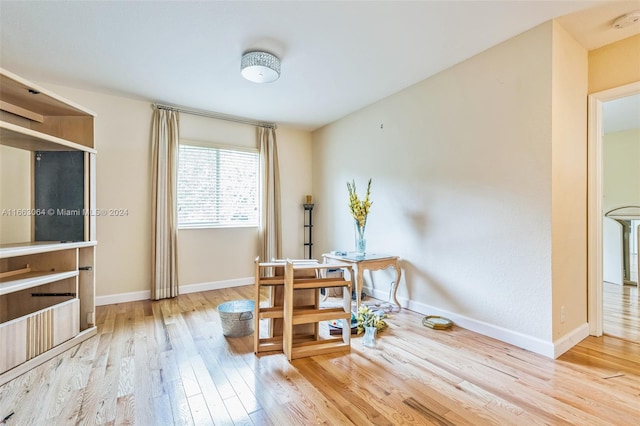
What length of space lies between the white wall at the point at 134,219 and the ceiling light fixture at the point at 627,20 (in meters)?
4.22

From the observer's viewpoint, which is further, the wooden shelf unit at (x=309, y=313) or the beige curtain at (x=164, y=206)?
the beige curtain at (x=164, y=206)

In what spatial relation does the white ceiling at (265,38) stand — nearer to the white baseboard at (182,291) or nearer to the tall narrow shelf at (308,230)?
the tall narrow shelf at (308,230)

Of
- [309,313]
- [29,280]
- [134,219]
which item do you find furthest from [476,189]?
[134,219]

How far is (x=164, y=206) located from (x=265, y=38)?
2.51 meters

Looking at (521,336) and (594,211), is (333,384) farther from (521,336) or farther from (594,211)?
(594,211)

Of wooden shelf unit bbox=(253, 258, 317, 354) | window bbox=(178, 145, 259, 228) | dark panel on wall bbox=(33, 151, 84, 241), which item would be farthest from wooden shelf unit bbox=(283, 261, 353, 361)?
window bbox=(178, 145, 259, 228)

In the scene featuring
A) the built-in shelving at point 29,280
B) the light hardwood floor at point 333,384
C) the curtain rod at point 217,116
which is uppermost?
the curtain rod at point 217,116

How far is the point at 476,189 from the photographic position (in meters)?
2.65

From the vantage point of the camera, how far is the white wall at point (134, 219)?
3520 mm

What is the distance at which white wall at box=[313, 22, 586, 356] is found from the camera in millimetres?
2246

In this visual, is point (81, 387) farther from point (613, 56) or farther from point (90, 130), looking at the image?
point (613, 56)

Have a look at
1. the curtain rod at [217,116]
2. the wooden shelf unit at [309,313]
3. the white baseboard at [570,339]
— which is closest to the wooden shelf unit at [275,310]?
the wooden shelf unit at [309,313]

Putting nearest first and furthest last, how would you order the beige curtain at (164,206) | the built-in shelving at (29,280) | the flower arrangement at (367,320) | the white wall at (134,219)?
the built-in shelving at (29,280), the flower arrangement at (367,320), the white wall at (134,219), the beige curtain at (164,206)

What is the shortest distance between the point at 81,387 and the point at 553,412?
2.80m
